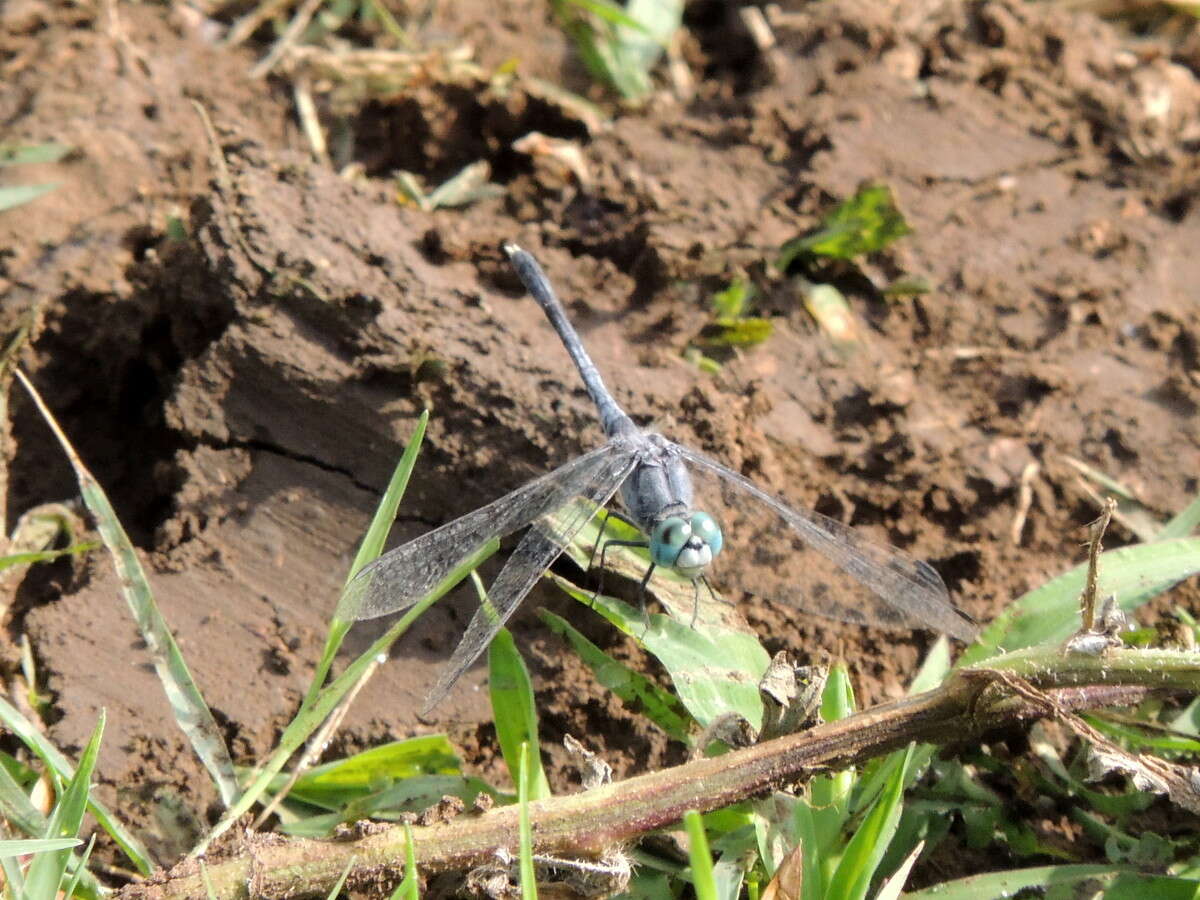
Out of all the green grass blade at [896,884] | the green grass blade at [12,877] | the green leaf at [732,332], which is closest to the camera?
the green grass blade at [12,877]

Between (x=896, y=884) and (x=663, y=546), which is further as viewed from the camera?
(x=663, y=546)

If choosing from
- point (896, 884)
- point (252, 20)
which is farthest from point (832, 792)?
point (252, 20)

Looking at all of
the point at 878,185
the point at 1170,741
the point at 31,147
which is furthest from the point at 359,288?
the point at 1170,741

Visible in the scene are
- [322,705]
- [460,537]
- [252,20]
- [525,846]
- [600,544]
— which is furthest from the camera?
[252,20]

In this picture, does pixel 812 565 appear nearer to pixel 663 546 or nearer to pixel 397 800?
pixel 663 546

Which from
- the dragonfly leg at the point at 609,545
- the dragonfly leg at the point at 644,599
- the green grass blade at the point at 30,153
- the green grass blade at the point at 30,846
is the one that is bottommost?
the dragonfly leg at the point at 644,599

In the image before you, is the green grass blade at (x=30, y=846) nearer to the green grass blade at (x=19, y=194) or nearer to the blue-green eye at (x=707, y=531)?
the blue-green eye at (x=707, y=531)

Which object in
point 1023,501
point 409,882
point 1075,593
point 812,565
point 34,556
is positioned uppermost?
point 34,556

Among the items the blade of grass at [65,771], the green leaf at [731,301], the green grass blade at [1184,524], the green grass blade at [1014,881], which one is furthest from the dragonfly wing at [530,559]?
the green grass blade at [1184,524]
